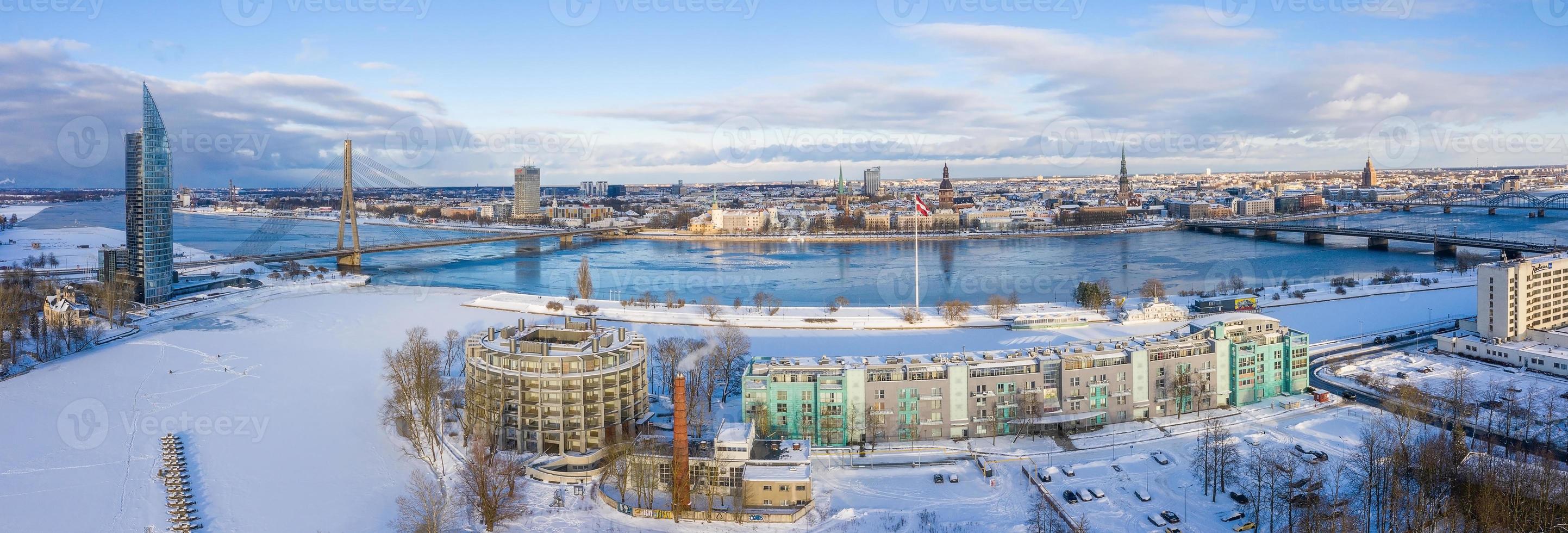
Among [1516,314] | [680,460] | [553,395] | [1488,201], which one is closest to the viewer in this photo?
[680,460]

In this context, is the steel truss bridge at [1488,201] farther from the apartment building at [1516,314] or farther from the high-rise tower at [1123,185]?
the apartment building at [1516,314]

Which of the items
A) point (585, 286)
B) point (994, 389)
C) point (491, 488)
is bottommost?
point (491, 488)

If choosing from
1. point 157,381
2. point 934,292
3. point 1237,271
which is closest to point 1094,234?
point 1237,271

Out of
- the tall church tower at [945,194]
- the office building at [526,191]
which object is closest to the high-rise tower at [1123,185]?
the tall church tower at [945,194]

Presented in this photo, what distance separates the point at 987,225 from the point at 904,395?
68.4ft

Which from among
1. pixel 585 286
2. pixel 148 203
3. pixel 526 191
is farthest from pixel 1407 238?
pixel 526 191

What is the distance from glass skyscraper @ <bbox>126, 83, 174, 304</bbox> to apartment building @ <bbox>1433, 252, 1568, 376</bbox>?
1209 centimetres

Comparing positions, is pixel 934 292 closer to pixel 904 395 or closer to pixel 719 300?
pixel 719 300

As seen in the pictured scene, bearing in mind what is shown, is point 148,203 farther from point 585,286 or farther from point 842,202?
point 842,202

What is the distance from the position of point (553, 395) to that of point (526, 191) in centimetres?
3003

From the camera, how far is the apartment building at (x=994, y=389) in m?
5.46

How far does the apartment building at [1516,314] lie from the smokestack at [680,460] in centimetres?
607

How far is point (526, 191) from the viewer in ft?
112

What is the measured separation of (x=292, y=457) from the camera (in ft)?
16.7
